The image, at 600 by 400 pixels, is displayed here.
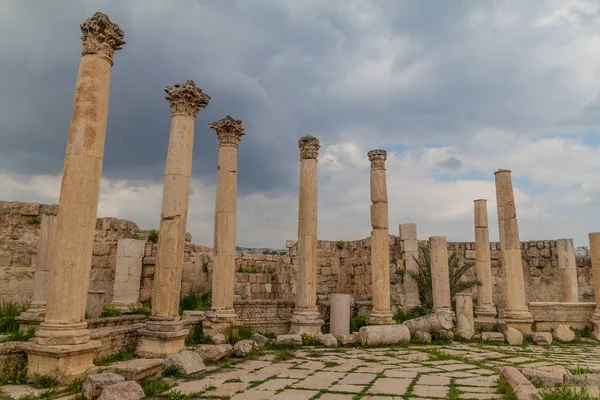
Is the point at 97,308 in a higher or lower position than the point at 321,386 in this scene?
higher

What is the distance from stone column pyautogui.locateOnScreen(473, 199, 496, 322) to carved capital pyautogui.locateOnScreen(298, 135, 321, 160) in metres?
9.46

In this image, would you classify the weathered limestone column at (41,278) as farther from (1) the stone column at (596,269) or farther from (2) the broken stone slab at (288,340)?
(1) the stone column at (596,269)

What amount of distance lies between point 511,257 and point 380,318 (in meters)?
5.39

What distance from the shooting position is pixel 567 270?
20703 mm

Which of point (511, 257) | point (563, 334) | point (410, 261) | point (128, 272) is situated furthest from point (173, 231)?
point (410, 261)

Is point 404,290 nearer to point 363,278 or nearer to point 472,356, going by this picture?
point 363,278

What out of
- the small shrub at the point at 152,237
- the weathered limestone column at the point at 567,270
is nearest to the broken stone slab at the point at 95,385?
the small shrub at the point at 152,237

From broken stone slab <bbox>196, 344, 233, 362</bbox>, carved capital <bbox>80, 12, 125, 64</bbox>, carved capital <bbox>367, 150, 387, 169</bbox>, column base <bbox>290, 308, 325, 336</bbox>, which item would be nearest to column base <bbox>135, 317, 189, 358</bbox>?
broken stone slab <bbox>196, 344, 233, 362</bbox>

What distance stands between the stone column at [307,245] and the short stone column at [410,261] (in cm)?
656

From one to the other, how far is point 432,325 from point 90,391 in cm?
1094

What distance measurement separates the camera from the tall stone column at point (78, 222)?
6938 millimetres

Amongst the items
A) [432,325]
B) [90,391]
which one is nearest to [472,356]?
[432,325]

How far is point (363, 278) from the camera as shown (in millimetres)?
21281

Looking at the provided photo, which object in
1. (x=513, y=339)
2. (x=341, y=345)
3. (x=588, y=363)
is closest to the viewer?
(x=588, y=363)
